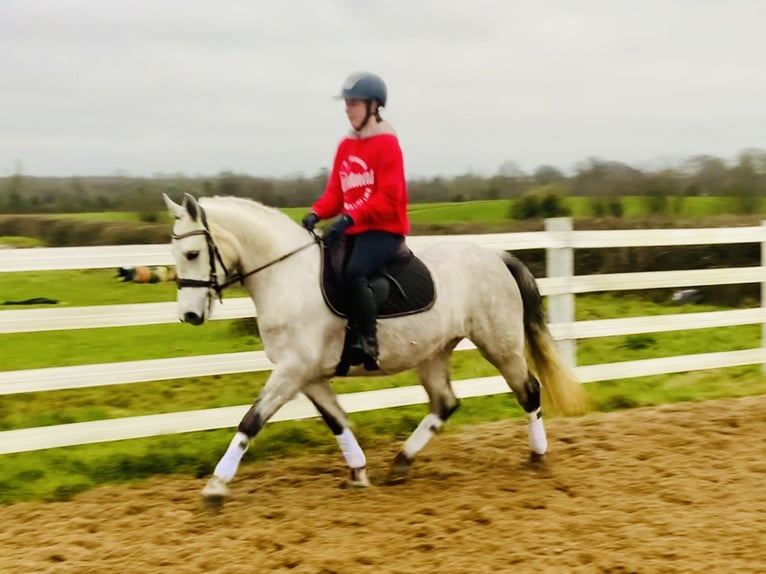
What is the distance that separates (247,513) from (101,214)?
4284 mm

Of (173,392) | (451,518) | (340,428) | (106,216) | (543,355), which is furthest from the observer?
(106,216)

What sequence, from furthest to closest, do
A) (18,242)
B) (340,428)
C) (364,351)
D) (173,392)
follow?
(173,392) → (18,242) → (340,428) → (364,351)

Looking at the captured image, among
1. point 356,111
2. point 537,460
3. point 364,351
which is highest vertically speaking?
point 356,111

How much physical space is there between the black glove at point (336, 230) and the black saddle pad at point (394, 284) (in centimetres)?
4

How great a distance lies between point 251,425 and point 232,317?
4.54ft

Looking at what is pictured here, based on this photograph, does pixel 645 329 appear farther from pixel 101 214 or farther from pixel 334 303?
pixel 101 214

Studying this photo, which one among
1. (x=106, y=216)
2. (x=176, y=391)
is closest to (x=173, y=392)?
(x=176, y=391)

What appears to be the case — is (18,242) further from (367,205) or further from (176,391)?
(367,205)

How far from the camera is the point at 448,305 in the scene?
4.92 m

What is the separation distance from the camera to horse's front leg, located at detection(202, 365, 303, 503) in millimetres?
4242

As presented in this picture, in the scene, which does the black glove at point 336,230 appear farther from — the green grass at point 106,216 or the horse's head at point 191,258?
the green grass at point 106,216

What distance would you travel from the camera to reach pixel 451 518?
4176 mm

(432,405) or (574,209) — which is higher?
(574,209)

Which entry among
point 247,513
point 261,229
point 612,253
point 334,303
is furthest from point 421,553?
point 612,253
